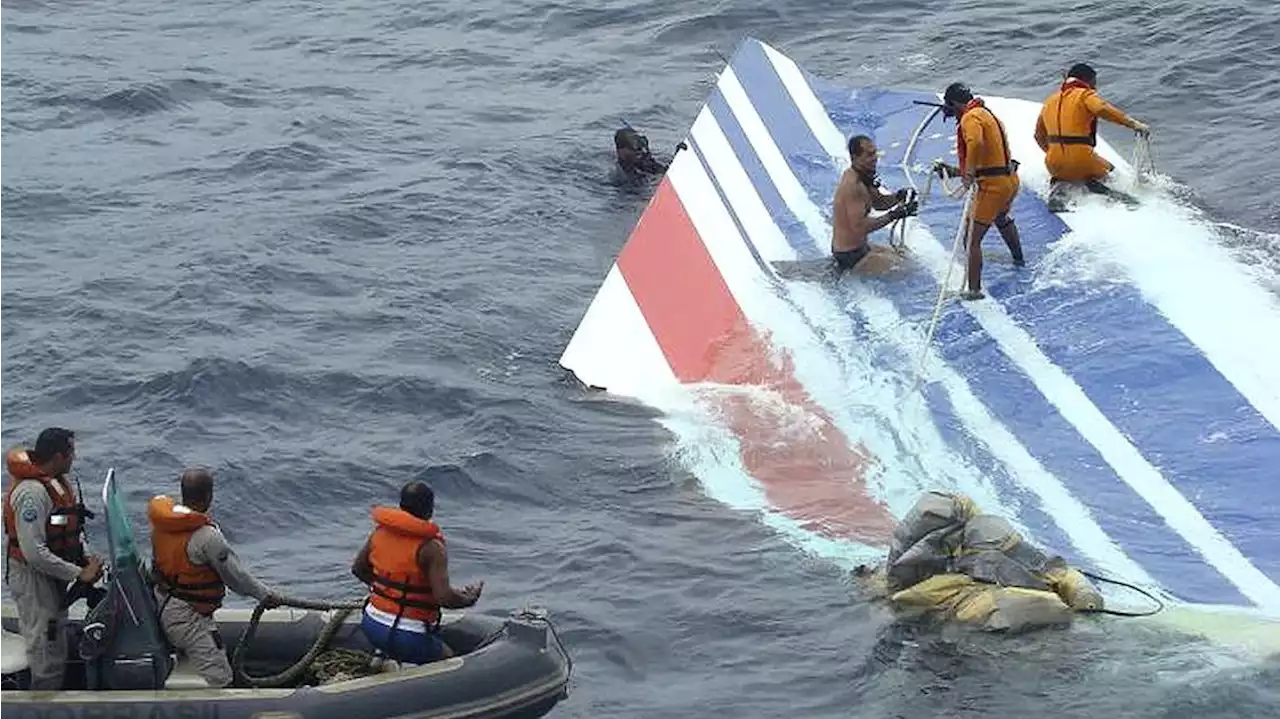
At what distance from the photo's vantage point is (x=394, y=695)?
10.3 meters

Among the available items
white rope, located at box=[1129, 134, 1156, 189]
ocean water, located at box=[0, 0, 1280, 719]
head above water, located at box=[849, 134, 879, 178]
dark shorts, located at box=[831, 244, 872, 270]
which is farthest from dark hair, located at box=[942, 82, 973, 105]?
ocean water, located at box=[0, 0, 1280, 719]

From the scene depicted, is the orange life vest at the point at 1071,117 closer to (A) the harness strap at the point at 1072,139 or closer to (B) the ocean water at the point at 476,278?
(A) the harness strap at the point at 1072,139

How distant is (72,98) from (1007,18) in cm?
1078

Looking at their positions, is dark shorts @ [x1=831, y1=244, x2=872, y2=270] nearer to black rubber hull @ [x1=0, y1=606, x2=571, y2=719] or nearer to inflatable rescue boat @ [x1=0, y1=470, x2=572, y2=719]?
inflatable rescue boat @ [x1=0, y1=470, x2=572, y2=719]

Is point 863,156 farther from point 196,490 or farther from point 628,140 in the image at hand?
point 196,490

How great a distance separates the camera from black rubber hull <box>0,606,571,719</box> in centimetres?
1030

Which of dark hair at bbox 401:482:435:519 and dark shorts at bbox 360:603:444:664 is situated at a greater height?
dark hair at bbox 401:482:435:519

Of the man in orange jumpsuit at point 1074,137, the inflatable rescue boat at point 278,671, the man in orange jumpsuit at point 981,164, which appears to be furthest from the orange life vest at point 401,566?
the man in orange jumpsuit at point 1074,137

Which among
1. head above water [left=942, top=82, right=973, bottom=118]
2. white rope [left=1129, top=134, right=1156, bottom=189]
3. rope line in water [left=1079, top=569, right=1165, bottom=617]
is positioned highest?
head above water [left=942, top=82, right=973, bottom=118]

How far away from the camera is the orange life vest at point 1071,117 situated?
57.8ft

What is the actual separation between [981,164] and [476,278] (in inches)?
204

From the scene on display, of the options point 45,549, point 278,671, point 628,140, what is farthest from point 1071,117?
point 45,549

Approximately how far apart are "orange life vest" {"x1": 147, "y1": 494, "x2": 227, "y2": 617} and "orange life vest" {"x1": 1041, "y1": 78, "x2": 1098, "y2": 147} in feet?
31.1

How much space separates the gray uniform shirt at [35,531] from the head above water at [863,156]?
8.18 meters
